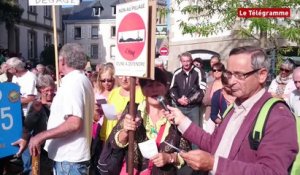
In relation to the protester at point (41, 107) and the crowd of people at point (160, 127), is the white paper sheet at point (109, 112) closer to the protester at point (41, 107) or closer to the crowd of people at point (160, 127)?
the crowd of people at point (160, 127)

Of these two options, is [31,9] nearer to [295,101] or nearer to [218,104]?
[218,104]

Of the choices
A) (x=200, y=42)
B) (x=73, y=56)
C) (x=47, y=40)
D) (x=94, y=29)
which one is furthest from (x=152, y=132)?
(x=94, y=29)

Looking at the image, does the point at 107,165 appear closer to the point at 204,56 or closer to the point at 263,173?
the point at 263,173

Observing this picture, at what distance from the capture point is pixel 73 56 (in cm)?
373

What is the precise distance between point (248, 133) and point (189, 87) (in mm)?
5843

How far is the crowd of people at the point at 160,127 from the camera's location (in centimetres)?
204

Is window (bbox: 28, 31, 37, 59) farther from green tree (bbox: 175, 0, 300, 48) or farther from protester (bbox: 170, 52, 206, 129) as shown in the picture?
protester (bbox: 170, 52, 206, 129)

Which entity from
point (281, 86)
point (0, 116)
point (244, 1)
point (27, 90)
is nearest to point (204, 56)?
point (244, 1)

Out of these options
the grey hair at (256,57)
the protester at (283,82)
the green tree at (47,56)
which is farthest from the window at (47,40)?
the grey hair at (256,57)

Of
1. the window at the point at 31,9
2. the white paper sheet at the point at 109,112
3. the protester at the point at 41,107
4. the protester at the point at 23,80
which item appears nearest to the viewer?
the white paper sheet at the point at 109,112

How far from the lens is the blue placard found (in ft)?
14.4

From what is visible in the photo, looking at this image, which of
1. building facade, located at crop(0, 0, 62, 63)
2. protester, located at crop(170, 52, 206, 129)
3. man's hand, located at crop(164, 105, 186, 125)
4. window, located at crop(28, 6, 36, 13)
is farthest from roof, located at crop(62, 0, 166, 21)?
man's hand, located at crop(164, 105, 186, 125)

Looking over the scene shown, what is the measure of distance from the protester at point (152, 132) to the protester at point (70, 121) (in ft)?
1.54

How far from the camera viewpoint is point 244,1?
8898mm
